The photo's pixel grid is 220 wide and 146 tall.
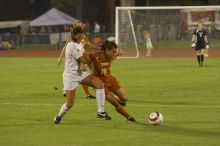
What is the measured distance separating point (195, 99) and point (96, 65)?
5.04 meters

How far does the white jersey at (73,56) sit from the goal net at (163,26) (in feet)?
83.5

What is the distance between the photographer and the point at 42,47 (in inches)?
2275

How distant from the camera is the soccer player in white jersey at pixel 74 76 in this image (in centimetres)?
1448

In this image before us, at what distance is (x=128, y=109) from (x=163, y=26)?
2336 cm

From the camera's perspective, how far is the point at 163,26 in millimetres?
40125

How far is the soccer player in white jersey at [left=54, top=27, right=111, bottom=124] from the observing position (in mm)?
14484

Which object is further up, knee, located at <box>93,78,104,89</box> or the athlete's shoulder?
the athlete's shoulder

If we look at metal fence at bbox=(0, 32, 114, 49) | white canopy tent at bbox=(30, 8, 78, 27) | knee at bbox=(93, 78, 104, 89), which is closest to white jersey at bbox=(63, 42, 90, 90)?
knee at bbox=(93, 78, 104, 89)

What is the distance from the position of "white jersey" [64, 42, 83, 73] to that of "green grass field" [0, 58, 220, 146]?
115 centimetres

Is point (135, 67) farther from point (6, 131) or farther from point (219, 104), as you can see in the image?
point (6, 131)

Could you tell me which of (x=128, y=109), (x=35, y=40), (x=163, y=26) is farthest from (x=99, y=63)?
(x=35, y=40)

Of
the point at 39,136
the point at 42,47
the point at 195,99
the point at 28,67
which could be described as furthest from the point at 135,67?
Result: the point at 42,47

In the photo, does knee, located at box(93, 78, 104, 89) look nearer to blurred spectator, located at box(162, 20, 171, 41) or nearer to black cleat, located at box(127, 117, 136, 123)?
black cleat, located at box(127, 117, 136, 123)

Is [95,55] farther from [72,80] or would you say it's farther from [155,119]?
[155,119]
